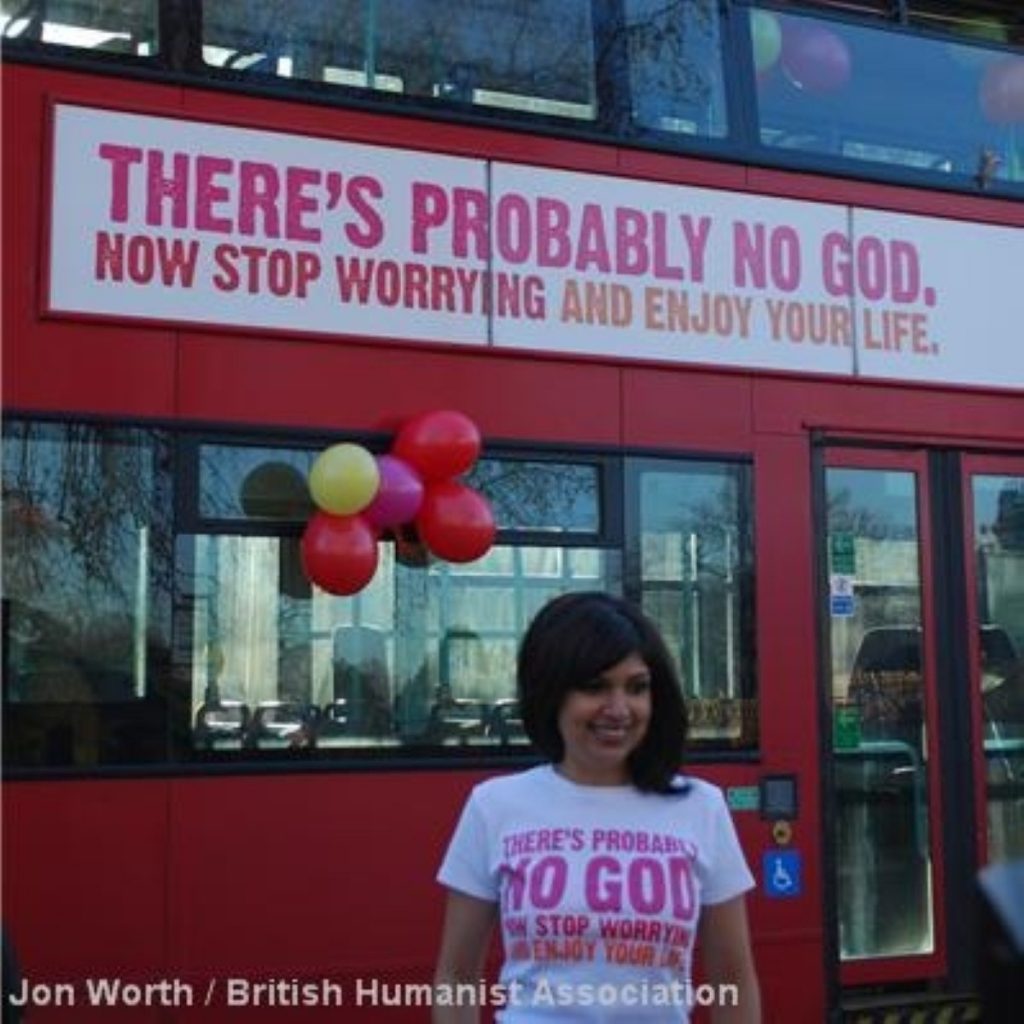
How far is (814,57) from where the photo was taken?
19.0 feet

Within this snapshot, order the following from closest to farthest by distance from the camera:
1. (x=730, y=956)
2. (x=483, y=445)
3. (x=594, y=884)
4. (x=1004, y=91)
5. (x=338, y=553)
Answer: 1. (x=594, y=884)
2. (x=730, y=956)
3. (x=338, y=553)
4. (x=483, y=445)
5. (x=1004, y=91)

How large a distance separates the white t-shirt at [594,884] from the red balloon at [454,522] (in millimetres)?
2158

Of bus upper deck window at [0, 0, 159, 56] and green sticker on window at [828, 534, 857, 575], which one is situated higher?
bus upper deck window at [0, 0, 159, 56]

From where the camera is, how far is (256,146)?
4.81 meters

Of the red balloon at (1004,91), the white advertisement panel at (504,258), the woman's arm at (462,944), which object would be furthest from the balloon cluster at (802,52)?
the woman's arm at (462,944)

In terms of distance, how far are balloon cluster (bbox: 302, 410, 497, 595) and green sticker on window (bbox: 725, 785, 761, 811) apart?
3.97 feet

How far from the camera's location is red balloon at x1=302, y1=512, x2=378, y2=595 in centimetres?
457

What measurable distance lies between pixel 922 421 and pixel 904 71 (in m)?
1.42

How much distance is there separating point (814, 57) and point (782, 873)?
9.92 feet

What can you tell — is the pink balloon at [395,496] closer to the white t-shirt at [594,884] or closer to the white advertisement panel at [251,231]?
the white advertisement panel at [251,231]

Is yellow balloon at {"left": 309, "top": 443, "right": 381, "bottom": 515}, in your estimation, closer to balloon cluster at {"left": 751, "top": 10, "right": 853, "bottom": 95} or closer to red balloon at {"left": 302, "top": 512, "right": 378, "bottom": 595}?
red balloon at {"left": 302, "top": 512, "right": 378, "bottom": 595}

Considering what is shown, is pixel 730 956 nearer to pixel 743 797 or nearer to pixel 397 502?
pixel 397 502

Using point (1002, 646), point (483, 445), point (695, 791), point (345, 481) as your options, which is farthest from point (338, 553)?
point (1002, 646)

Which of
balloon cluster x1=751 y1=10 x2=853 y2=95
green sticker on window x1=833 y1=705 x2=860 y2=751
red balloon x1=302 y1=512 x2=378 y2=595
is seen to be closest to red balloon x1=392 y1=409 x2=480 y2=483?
red balloon x1=302 y1=512 x2=378 y2=595
